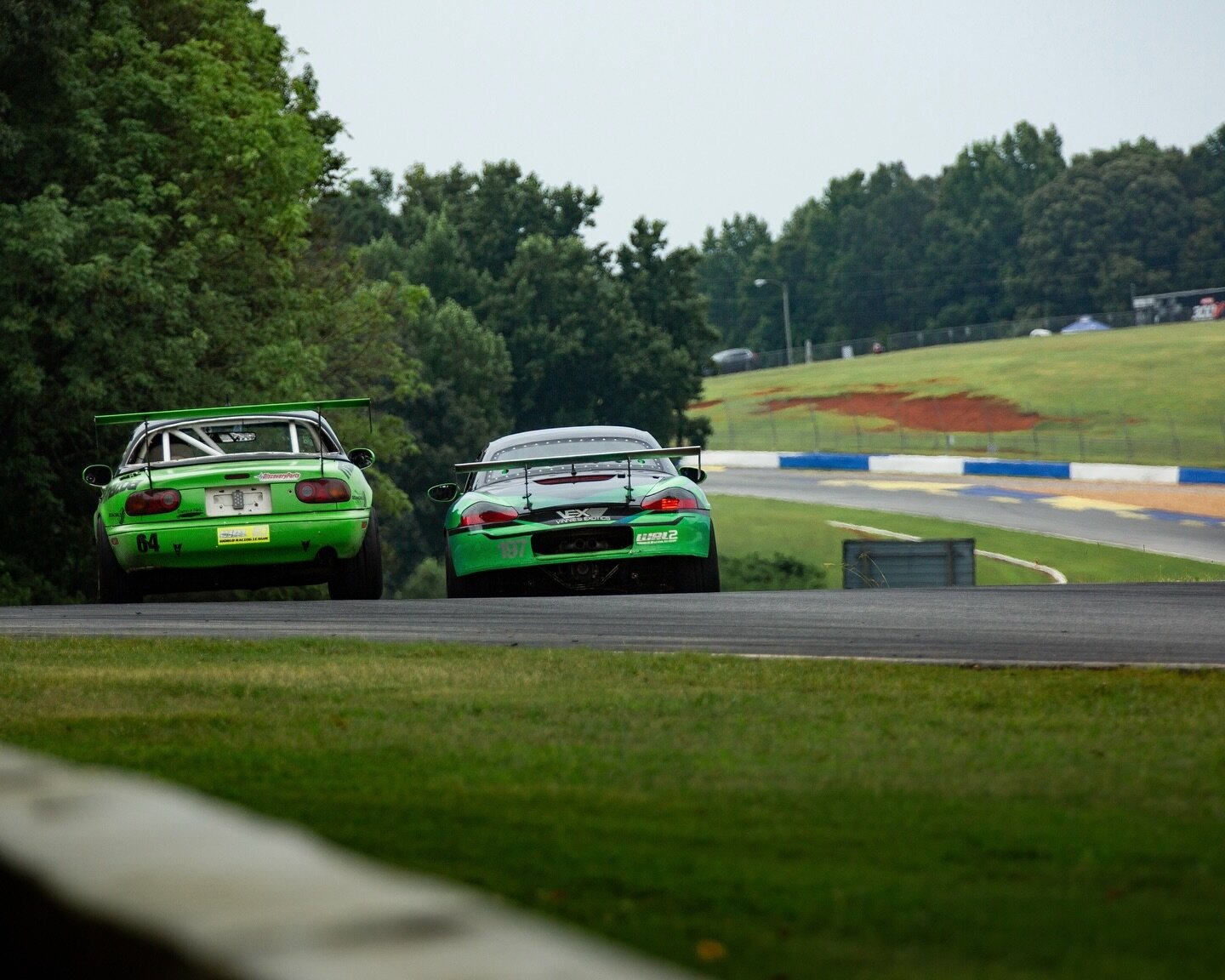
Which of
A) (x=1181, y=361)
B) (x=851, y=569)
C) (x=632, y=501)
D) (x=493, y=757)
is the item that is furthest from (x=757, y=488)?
(x=493, y=757)

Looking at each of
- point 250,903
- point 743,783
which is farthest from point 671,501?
point 250,903

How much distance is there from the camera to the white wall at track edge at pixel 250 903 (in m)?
1.90

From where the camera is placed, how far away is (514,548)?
12328mm

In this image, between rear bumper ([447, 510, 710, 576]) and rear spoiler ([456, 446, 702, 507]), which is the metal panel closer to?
rear spoiler ([456, 446, 702, 507])

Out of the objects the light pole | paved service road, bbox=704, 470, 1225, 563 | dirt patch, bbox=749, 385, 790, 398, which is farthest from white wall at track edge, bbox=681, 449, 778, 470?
the light pole

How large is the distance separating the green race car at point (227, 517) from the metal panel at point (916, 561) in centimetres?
1591

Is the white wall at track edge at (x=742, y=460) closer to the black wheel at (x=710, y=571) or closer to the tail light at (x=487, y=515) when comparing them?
the black wheel at (x=710, y=571)

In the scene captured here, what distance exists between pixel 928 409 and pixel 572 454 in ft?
219

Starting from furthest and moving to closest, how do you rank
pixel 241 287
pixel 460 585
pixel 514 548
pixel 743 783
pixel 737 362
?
pixel 737 362 → pixel 241 287 → pixel 460 585 → pixel 514 548 → pixel 743 783

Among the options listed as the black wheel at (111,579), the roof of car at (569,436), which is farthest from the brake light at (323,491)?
the roof of car at (569,436)

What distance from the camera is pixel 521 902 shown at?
3938 mm

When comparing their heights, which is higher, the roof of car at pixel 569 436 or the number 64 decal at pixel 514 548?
the roof of car at pixel 569 436

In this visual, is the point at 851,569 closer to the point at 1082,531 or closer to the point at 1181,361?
the point at 1082,531

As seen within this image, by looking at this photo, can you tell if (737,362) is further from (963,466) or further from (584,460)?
(584,460)
